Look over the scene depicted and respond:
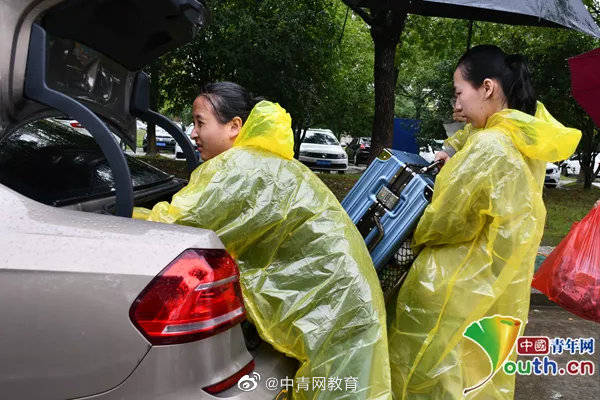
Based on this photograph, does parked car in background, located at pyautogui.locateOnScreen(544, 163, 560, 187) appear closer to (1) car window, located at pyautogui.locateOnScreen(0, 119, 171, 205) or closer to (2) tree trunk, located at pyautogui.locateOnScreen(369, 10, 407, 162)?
(2) tree trunk, located at pyautogui.locateOnScreen(369, 10, 407, 162)

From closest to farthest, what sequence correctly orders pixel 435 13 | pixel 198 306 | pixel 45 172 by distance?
pixel 198 306
pixel 45 172
pixel 435 13

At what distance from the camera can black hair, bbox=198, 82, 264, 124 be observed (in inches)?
92.4

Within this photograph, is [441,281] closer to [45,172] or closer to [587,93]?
[45,172]

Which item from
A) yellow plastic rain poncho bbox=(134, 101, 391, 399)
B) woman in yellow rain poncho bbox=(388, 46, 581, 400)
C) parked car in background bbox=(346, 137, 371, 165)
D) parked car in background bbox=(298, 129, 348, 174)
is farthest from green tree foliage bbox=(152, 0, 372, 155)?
parked car in background bbox=(346, 137, 371, 165)

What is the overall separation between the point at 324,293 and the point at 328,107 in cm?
1101

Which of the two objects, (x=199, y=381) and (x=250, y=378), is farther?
(x=250, y=378)

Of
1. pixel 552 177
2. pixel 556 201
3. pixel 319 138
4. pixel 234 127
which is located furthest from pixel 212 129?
pixel 319 138

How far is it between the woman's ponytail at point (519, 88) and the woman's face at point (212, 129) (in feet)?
3.96

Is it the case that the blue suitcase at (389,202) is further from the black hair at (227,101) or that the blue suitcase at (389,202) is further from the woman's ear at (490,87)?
the black hair at (227,101)

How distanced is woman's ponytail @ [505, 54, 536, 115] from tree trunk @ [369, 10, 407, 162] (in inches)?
179

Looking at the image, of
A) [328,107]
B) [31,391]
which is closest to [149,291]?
[31,391]

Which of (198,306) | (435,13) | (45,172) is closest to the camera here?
(198,306)

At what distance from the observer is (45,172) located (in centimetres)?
229

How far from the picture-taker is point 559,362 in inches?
164
